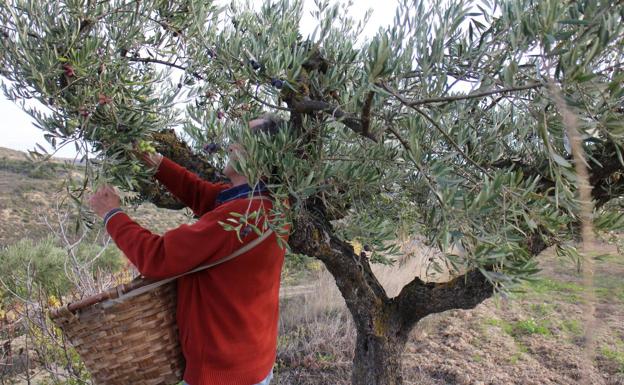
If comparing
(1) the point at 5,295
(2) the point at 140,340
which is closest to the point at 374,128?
(2) the point at 140,340

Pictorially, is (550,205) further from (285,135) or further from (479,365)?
(479,365)

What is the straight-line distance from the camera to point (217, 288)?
190cm

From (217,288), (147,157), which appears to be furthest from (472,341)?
(147,157)

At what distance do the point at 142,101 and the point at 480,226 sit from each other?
4.27 ft

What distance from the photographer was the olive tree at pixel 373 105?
43.2 inches

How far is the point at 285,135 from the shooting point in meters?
1.61

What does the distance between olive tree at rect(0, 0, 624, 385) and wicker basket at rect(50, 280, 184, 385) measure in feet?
1.56

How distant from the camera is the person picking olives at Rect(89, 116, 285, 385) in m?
1.72

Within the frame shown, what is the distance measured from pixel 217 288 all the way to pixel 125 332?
0.39 m

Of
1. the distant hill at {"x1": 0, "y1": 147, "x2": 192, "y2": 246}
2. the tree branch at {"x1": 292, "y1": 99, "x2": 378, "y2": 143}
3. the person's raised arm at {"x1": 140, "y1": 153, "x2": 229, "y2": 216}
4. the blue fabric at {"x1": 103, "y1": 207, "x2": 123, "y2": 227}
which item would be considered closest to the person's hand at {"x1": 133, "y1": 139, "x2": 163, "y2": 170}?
the person's raised arm at {"x1": 140, "y1": 153, "x2": 229, "y2": 216}

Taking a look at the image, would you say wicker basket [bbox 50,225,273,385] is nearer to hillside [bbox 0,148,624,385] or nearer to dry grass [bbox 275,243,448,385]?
hillside [bbox 0,148,624,385]

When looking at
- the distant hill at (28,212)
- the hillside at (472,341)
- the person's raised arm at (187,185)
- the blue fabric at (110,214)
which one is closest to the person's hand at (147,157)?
the person's raised arm at (187,185)

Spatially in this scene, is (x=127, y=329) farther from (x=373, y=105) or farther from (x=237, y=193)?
(x=373, y=105)

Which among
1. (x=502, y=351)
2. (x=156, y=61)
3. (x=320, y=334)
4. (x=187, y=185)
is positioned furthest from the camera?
(x=320, y=334)
